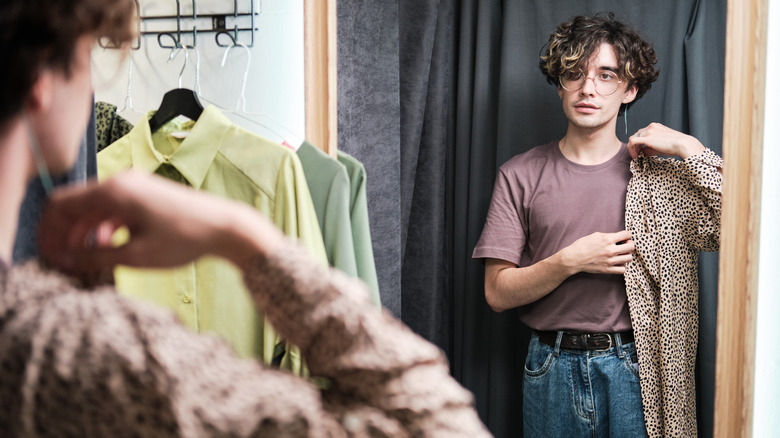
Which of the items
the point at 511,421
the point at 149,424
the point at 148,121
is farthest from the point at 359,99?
the point at 149,424

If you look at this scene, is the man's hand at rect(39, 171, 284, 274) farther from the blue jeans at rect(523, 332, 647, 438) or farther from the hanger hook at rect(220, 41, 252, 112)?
the blue jeans at rect(523, 332, 647, 438)

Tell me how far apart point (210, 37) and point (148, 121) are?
0.26m

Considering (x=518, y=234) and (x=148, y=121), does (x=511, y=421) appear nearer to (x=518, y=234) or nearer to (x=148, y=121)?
(x=518, y=234)

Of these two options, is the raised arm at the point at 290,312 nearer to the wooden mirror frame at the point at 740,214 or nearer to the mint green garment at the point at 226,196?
the mint green garment at the point at 226,196

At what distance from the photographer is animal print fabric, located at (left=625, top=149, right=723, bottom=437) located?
136 centimetres

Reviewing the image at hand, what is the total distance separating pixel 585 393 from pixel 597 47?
2.57ft

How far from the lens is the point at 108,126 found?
44.8 inches

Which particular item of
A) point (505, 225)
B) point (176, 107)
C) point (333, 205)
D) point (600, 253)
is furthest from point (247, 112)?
point (600, 253)

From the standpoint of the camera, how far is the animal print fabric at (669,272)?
4.47 feet

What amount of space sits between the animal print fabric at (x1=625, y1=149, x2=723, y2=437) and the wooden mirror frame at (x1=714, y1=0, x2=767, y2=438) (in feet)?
0.57

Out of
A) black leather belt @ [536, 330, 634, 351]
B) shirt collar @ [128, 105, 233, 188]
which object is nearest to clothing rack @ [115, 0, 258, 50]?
shirt collar @ [128, 105, 233, 188]

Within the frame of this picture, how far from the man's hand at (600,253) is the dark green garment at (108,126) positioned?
36.6 inches

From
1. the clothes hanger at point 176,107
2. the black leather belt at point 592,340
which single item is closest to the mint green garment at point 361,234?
the clothes hanger at point 176,107

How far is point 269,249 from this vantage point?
0.46 meters
